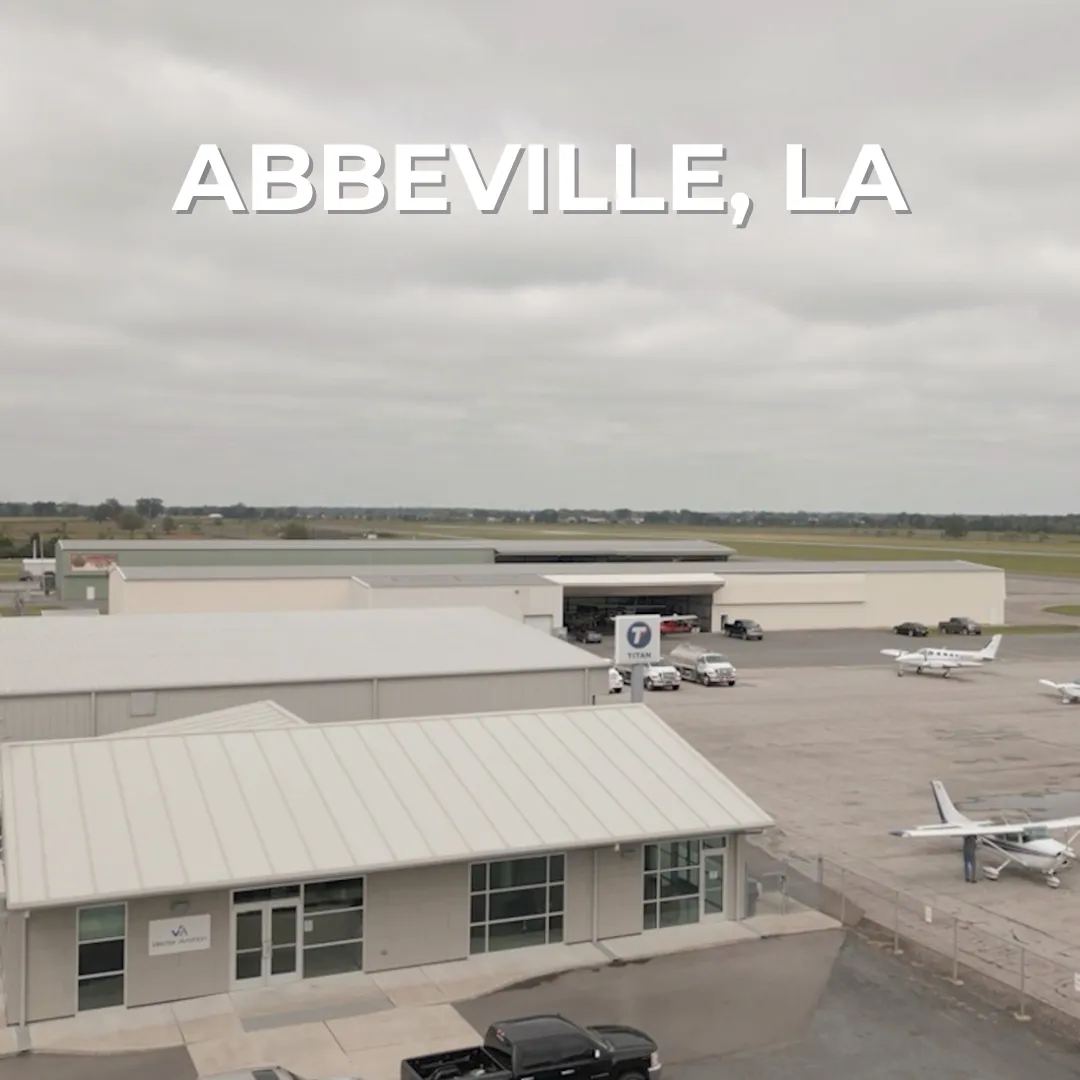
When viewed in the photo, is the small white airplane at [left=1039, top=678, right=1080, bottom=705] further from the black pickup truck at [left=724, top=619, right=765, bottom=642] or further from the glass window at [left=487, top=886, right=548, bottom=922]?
the glass window at [left=487, top=886, right=548, bottom=922]

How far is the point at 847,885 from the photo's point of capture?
89.9ft

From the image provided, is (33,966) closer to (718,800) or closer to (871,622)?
(718,800)

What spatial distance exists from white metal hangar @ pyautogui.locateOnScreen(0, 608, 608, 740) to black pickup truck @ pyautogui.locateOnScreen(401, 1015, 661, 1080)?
16.6 m

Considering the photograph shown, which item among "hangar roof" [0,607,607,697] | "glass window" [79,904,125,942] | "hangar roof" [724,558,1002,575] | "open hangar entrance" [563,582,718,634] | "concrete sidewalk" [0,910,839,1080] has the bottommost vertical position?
"concrete sidewalk" [0,910,839,1080]

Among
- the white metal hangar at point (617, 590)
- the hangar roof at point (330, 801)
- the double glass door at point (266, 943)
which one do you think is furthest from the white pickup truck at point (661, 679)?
the double glass door at point (266, 943)

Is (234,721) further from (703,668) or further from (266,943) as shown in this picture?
(703,668)

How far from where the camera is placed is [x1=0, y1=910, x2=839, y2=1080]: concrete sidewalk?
59.4ft

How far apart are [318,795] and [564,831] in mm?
4924

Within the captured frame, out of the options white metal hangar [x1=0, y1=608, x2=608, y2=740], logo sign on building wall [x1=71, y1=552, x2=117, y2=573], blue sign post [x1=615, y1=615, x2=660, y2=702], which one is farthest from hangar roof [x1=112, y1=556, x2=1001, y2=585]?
blue sign post [x1=615, y1=615, x2=660, y2=702]

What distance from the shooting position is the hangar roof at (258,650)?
31.7 metres

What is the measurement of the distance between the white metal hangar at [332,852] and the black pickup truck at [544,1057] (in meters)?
5.28

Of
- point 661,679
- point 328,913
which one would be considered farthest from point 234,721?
point 661,679

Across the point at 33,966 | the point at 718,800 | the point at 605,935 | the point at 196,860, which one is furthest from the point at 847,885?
the point at 33,966

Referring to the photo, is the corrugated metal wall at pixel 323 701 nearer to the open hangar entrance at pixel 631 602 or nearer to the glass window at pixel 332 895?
the glass window at pixel 332 895
